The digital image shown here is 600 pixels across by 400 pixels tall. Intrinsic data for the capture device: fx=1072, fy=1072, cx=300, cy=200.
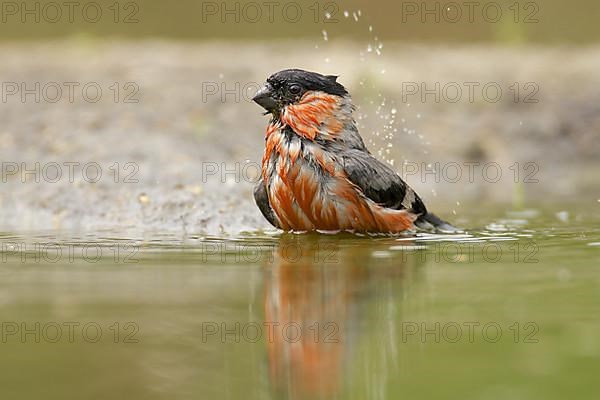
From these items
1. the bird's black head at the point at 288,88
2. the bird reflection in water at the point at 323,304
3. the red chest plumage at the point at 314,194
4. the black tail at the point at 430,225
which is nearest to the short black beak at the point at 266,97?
the bird's black head at the point at 288,88

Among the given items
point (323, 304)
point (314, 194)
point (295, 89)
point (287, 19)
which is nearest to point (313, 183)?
point (314, 194)

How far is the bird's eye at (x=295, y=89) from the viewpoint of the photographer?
7523 mm

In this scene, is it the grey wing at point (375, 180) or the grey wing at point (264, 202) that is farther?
the grey wing at point (264, 202)

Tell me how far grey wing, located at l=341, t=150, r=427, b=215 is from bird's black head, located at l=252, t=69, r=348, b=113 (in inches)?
20.4

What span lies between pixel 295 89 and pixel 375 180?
0.87 m

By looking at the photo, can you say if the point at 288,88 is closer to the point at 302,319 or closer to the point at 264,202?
the point at 264,202

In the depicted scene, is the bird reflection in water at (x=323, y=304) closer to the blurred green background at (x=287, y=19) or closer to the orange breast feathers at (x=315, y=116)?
the orange breast feathers at (x=315, y=116)

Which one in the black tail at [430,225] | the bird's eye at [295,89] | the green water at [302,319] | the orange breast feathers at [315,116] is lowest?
the green water at [302,319]

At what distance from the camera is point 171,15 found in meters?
16.6

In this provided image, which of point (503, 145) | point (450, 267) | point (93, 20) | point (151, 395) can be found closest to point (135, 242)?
point (450, 267)

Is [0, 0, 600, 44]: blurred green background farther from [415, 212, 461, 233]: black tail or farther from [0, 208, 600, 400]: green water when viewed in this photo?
[0, 208, 600, 400]: green water

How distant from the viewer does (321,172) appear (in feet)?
23.8

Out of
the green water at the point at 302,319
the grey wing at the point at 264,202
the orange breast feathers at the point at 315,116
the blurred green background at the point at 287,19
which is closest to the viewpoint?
the green water at the point at 302,319

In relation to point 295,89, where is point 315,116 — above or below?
below
